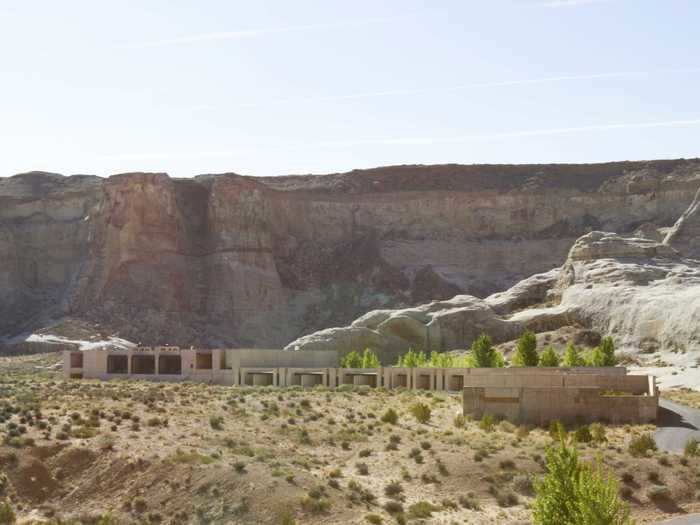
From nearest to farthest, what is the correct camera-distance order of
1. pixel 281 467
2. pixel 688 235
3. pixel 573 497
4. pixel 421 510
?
pixel 573 497, pixel 421 510, pixel 281 467, pixel 688 235

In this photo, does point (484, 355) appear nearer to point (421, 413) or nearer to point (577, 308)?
point (577, 308)

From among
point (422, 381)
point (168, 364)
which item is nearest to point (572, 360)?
point (422, 381)

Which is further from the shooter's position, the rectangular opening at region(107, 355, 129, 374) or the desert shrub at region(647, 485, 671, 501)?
the rectangular opening at region(107, 355, 129, 374)

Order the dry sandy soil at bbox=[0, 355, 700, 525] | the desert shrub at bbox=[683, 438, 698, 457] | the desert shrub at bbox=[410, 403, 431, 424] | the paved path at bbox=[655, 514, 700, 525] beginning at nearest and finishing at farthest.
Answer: the paved path at bbox=[655, 514, 700, 525], the dry sandy soil at bbox=[0, 355, 700, 525], the desert shrub at bbox=[683, 438, 698, 457], the desert shrub at bbox=[410, 403, 431, 424]

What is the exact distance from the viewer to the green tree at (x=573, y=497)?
26266mm

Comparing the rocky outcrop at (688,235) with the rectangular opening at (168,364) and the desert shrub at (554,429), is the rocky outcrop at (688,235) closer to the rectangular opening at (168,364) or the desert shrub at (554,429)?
the rectangular opening at (168,364)

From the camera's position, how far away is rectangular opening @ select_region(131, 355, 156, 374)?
8156cm

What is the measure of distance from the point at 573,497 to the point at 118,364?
59.1 m

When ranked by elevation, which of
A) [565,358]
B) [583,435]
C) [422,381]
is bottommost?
[422,381]

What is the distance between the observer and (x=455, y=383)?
217ft

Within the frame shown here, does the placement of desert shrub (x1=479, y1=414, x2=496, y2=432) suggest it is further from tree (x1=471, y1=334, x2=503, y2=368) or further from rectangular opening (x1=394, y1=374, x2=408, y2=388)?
tree (x1=471, y1=334, x2=503, y2=368)

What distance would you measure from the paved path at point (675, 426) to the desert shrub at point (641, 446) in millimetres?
459

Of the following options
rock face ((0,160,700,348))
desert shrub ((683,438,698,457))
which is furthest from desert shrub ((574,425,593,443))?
rock face ((0,160,700,348))

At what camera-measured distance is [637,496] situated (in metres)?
35.7
